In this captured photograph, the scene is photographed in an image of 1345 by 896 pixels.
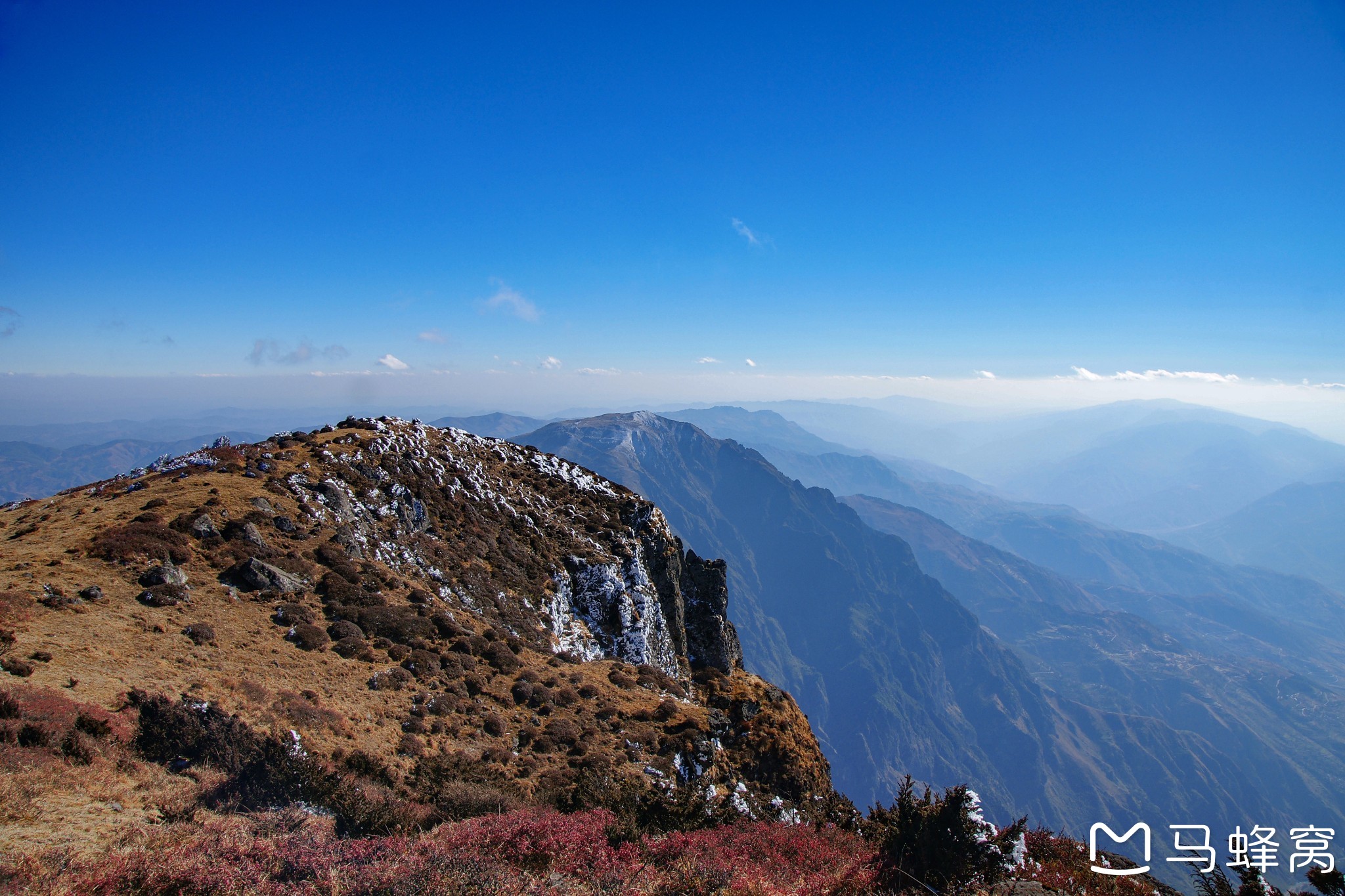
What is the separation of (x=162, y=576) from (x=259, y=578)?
3.51 m

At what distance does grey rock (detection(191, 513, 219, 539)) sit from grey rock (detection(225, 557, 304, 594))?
2416mm

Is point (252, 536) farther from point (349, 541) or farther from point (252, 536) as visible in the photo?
point (349, 541)

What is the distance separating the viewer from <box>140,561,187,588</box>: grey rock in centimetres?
2192

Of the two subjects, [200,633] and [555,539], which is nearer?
[200,633]

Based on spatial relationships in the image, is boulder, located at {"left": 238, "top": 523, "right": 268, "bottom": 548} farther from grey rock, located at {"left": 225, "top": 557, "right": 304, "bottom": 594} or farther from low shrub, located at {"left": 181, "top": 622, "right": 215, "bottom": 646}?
low shrub, located at {"left": 181, "top": 622, "right": 215, "bottom": 646}

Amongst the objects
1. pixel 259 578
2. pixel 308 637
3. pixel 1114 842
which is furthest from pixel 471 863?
pixel 259 578

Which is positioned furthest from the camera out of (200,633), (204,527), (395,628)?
(395,628)

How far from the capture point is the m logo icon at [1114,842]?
14.4 metres

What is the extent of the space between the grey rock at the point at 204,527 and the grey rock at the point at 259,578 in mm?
2416

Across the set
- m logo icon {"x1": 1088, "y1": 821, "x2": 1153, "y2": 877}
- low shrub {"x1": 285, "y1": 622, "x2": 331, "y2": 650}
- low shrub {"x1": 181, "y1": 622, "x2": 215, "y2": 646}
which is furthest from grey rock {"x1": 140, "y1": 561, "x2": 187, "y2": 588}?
m logo icon {"x1": 1088, "y1": 821, "x2": 1153, "y2": 877}

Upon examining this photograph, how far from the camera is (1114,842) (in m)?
13.8

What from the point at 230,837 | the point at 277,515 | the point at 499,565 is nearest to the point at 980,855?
the point at 230,837

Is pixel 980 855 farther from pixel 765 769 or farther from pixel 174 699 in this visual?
pixel 174 699

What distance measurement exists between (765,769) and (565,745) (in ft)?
43.0
